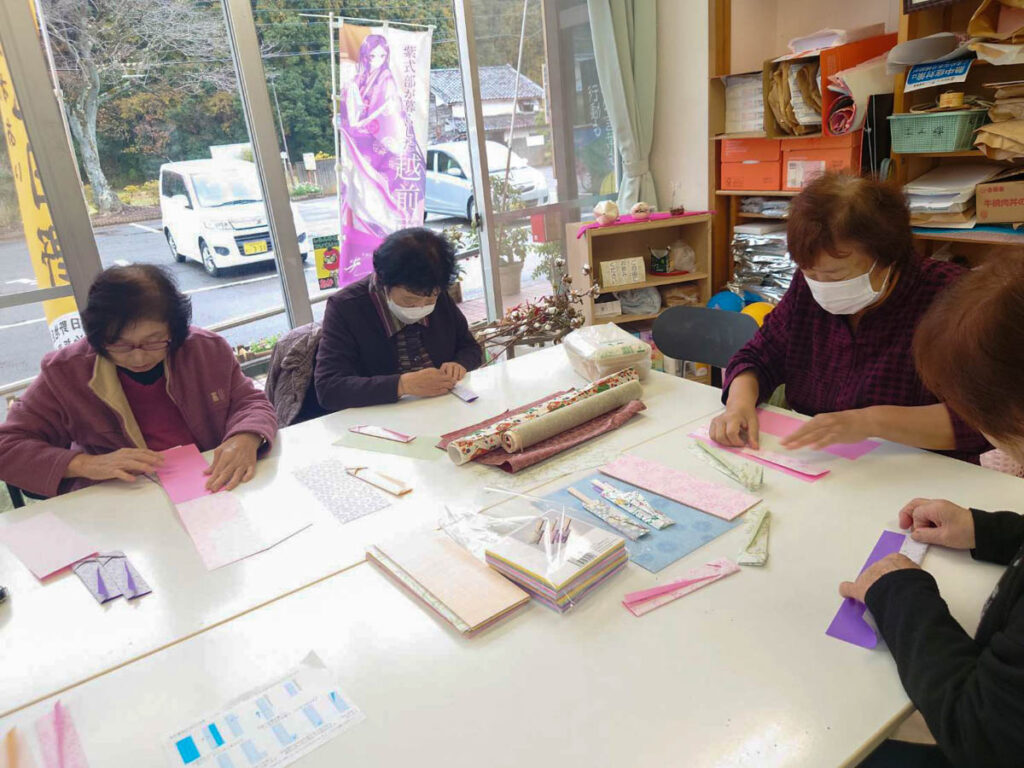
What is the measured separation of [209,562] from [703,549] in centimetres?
88

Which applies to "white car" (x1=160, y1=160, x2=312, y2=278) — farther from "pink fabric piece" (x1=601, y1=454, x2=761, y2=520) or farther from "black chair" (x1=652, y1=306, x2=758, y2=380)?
"pink fabric piece" (x1=601, y1=454, x2=761, y2=520)

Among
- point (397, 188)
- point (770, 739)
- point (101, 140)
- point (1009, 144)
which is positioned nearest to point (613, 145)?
point (397, 188)

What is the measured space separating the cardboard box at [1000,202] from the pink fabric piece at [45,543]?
274 cm

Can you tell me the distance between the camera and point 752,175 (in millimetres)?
3252

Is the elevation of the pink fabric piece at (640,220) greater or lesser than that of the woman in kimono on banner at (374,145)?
lesser

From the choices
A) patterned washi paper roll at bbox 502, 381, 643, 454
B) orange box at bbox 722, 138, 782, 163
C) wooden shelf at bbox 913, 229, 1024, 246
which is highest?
orange box at bbox 722, 138, 782, 163

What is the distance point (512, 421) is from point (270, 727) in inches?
34.4

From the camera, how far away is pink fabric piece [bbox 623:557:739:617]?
41.1 inches

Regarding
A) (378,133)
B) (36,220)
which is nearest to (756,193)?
(378,133)

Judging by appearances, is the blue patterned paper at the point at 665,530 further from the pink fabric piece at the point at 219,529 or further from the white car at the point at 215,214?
the white car at the point at 215,214

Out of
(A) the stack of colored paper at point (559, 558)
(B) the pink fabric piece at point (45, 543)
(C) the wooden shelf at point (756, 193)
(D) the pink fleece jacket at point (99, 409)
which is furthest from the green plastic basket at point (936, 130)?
(B) the pink fabric piece at point (45, 543)

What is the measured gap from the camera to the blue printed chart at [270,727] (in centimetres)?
84

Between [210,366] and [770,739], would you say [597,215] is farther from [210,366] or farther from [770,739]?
[770,739]

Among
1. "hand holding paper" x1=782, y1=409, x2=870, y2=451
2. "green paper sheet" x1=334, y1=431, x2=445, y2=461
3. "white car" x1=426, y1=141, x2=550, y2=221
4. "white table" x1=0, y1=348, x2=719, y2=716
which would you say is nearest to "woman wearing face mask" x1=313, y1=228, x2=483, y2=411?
"white table" x1=0, y1=348, x2=719, y2=716
